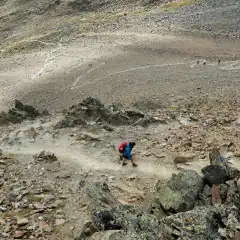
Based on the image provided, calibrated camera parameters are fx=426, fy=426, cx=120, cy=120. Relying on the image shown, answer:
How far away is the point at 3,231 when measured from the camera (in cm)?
1684

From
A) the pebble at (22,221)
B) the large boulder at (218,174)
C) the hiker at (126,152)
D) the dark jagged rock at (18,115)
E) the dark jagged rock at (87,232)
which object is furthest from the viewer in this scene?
the dark jagged rock at (18,115)

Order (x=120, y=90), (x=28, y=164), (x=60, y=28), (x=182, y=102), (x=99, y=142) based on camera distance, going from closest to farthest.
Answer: (x=28, y=164) < (x=99, y=142) < (x=182, y=102) < (x=120, y=90) < (x=60, y=28)

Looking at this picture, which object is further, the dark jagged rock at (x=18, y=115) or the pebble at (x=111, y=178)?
the dark jagged rock at (x=18, y=115)

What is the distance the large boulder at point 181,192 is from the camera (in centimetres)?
1722

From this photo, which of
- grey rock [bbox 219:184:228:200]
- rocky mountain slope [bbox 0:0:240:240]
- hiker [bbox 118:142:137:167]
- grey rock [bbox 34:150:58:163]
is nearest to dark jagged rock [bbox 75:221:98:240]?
rocky mountain slope [bbox 0:0:240:240]

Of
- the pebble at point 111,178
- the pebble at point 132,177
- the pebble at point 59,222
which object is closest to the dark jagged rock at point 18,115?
the pebble at point 111,178

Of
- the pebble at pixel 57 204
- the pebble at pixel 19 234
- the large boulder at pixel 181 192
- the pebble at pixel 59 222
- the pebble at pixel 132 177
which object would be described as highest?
the pebble at pixel 19 234

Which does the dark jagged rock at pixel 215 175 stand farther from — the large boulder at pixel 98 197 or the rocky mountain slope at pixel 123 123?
the large boulder at pixel 98 197

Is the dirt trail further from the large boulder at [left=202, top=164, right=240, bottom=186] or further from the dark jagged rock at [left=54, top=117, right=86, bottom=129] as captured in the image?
the large boulder at [left=202, top=164, right=240, bottom=186]

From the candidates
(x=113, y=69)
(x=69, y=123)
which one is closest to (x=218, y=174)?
(x=69, y=123)

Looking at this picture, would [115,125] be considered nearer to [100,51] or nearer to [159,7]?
[100,51]

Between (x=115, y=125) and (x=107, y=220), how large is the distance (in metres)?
16.0

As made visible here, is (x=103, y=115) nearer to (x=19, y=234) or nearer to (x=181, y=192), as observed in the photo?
(x=181, y=192)

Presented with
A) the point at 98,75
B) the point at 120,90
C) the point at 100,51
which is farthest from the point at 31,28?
the point at 120,90
